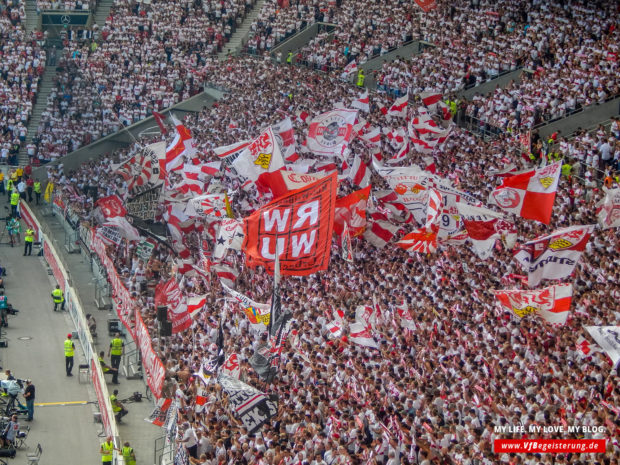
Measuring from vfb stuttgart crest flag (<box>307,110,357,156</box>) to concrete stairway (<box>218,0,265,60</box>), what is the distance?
20959mm

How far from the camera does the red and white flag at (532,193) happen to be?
23.5 m

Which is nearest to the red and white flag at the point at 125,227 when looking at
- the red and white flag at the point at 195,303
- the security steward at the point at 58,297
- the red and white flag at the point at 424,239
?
the security steward at the point at 58,297

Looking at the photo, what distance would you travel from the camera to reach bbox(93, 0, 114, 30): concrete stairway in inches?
2210

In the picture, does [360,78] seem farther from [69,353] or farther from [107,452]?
[107,452]

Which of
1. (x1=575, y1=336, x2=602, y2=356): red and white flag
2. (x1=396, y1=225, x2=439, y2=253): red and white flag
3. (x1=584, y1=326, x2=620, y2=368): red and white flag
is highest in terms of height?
(x1=584, y1=326, x2=620, y2=368): red and white flag

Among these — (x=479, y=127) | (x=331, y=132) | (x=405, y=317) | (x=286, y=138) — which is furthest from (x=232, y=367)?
(x=479, y=127)

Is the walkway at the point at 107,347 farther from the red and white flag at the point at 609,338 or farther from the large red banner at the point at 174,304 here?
the red and white flag at the point at 609,338

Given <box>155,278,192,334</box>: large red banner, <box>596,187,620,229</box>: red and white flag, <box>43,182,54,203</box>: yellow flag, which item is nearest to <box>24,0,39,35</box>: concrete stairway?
<box>43,182,54,203</box>: yellow flag

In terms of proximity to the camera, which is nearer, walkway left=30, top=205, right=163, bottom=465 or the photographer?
walkway left=30, top=205, right=163, bottom=465

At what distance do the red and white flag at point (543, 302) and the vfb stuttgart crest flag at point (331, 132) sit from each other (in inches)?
454

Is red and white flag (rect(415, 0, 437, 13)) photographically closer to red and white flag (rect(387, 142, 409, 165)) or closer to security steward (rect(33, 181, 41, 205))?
red and white flag (rect(387, 142, 409, 165))

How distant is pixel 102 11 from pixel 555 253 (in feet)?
134

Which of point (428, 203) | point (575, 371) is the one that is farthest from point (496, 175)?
point (575, 371)

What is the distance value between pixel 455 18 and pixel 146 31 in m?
A: 17.6
